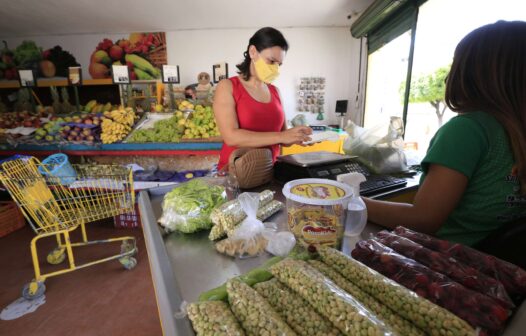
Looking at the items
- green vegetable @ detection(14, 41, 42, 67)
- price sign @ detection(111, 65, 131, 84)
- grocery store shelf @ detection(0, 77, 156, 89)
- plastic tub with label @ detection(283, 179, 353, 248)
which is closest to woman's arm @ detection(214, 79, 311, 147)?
plastic tub with label @ detection(283, 179, 353, 248)

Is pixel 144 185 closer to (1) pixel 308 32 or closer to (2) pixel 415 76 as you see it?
(2) pixel 415 76

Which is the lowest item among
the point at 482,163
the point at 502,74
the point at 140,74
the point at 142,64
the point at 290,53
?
the point at 482,163

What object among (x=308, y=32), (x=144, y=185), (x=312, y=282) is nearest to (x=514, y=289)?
(x=312, y=282)

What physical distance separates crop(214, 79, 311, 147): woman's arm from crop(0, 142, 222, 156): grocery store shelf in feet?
5.21

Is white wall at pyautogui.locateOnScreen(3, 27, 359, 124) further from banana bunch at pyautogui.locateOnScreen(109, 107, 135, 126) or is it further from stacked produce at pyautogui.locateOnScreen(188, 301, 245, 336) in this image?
stacked produce at pyautogui.locateOnScreen(188, 301, 245, 336)

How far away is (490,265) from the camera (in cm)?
57

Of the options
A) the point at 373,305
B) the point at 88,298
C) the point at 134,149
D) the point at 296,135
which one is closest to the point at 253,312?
the point at 373,305

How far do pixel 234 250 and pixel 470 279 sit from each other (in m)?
0.57

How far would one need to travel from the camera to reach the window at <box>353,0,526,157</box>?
2.98 meters

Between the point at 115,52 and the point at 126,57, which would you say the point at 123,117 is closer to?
the point at 126,57

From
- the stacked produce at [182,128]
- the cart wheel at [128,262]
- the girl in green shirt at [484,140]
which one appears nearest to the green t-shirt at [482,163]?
the girl in green shirt at [484,140]

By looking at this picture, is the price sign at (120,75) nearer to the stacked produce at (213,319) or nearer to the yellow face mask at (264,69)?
the yellow face mask at (264,69)

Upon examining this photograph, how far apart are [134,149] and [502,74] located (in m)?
3.62

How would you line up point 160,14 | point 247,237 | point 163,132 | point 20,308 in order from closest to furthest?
point 247,237 → point 20,308 → point 163,132 → point 160,14
